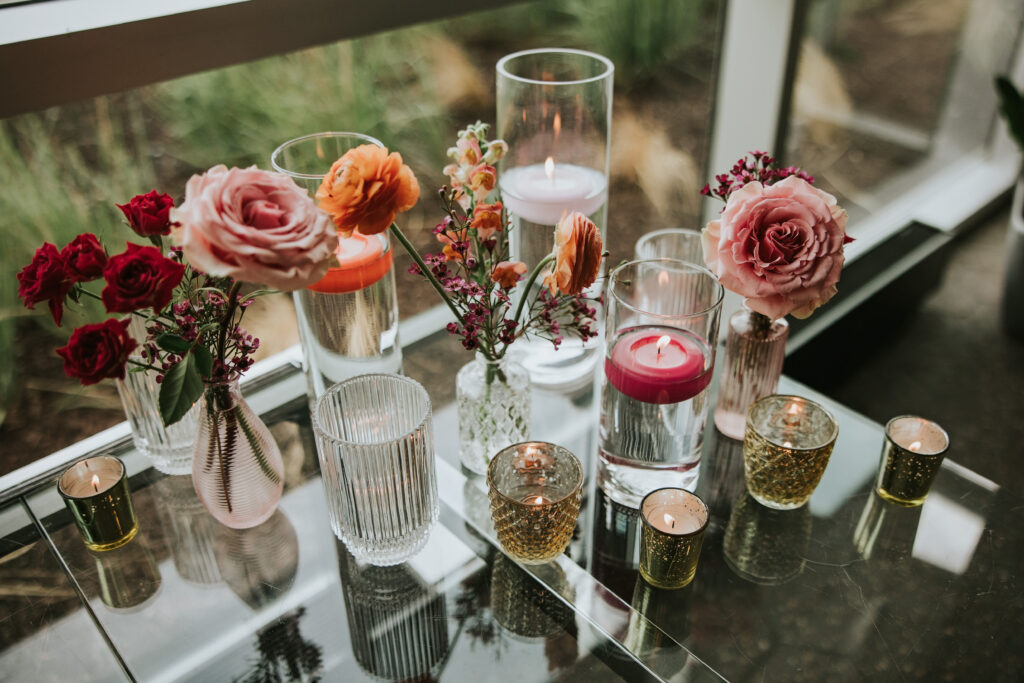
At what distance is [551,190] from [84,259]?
503 mm

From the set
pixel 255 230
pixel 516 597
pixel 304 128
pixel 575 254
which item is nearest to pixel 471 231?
pixel 575 254

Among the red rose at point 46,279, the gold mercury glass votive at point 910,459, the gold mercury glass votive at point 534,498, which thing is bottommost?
the gold mercury glass votive at point 910,459

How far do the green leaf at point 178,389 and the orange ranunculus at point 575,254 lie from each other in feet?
0.99

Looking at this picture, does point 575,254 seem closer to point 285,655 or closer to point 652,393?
point 652,393

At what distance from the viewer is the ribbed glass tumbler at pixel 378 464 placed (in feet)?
2.52

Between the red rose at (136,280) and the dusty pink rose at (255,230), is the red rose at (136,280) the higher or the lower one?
the lower one

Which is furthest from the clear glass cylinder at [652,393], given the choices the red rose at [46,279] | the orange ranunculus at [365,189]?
the red rose at [46,279]

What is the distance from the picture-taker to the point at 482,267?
83 cm

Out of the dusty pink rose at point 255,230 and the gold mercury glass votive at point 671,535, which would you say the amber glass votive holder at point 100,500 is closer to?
the dusty pink rose at point 255,230

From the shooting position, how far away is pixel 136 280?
0.65 metres

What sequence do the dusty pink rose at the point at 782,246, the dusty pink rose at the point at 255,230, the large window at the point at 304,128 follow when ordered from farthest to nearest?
1. the large window at the point at 304,128
2. the dusty pink rose at the point at 782,246
3. the dusty pink rose at the point at 255,230

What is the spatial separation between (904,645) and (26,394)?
1.40m

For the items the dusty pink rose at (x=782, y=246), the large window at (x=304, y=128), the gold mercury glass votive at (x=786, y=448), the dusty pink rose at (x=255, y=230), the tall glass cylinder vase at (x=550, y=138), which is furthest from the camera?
the large window at (x=304, y=128)

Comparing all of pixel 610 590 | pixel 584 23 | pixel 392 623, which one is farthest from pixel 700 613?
pixel 584 23
